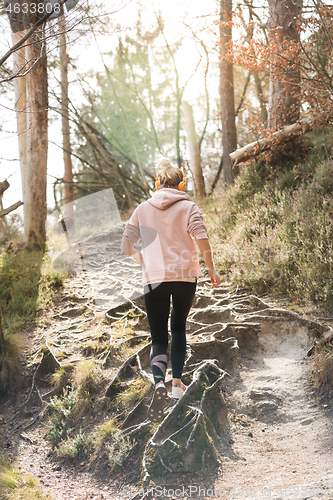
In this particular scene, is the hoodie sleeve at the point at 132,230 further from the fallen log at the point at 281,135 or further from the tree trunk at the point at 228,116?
the tree trunk at the point at 228,116

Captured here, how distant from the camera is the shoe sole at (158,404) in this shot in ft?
10.3

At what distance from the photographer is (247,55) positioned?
22.1ft

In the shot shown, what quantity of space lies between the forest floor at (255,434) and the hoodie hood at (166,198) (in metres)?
2.19

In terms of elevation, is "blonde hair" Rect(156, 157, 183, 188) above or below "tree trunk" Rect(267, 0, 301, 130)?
below

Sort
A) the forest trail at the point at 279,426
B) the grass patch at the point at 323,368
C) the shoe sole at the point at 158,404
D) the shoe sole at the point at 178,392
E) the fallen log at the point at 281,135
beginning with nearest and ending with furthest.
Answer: the forest trail at the point at 279,426
the shoe sole at the point at 158,404
the shoe sole at the point at 178,392
the grass patch at the point at 323,368
the fallen log at the point at 281,135

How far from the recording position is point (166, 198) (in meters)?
3.17

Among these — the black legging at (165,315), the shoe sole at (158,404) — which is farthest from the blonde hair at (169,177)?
the shoe sole at (158,404)

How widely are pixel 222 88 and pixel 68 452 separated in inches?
482

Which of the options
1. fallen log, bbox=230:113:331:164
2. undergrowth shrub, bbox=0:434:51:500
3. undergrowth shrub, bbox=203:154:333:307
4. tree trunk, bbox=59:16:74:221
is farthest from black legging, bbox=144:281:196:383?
tree trunk, bbox=59:16:74:221

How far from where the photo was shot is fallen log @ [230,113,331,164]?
7.51 meters

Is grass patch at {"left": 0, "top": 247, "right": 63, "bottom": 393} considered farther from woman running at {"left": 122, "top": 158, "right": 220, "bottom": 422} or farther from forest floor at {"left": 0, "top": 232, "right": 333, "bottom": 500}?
woman running at {"left": 122, "top": 158, "right": 220, "bottom": 422}

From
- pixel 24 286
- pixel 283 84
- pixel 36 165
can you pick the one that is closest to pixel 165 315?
pixel 24 286

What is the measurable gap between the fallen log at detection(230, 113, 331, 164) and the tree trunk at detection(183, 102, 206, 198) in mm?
4103

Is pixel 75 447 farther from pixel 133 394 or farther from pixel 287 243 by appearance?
pixel 287 243
